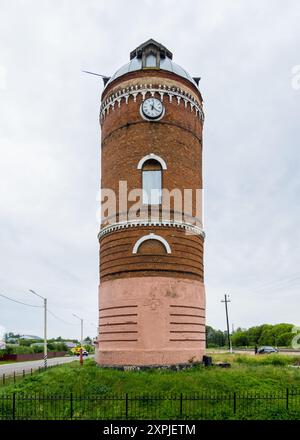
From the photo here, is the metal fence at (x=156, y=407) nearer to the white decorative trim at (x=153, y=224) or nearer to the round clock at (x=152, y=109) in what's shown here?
the white decorative trim at (x=153, y=224)

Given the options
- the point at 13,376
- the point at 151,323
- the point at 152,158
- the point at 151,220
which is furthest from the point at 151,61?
the point at 13,376

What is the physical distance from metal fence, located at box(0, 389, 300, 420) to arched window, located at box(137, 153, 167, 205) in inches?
392

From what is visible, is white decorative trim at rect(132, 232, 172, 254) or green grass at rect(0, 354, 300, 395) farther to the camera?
white decorative trim at rect(132, 232, 172, 254)

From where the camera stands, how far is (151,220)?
74.8 ft

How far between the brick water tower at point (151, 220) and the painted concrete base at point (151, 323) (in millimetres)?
48

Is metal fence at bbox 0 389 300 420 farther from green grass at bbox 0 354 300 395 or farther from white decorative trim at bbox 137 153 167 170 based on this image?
white decorative trim at bbox 137 153 167 170

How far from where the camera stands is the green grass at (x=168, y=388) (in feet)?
49.8

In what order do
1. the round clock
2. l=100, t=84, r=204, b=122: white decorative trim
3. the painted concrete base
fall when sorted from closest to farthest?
the painted concrete base
the round clock
l=100, t=84, r=204, b=122: white decorative trim

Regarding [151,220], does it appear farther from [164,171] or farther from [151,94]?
[151,94]

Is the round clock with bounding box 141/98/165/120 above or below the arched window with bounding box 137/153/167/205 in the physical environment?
above

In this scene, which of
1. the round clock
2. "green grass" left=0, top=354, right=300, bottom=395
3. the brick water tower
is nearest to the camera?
"green grass" left=0, top=354, right=300, bottom=395

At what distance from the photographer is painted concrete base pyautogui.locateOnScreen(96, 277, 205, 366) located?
70.8 feet

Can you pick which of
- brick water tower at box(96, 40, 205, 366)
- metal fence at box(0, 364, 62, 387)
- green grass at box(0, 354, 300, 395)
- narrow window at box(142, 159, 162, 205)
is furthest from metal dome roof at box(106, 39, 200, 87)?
metal fence at box(0, 364, 62, 387)

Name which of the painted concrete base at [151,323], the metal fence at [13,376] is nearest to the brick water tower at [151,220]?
the painted concrete base at [151,323]
